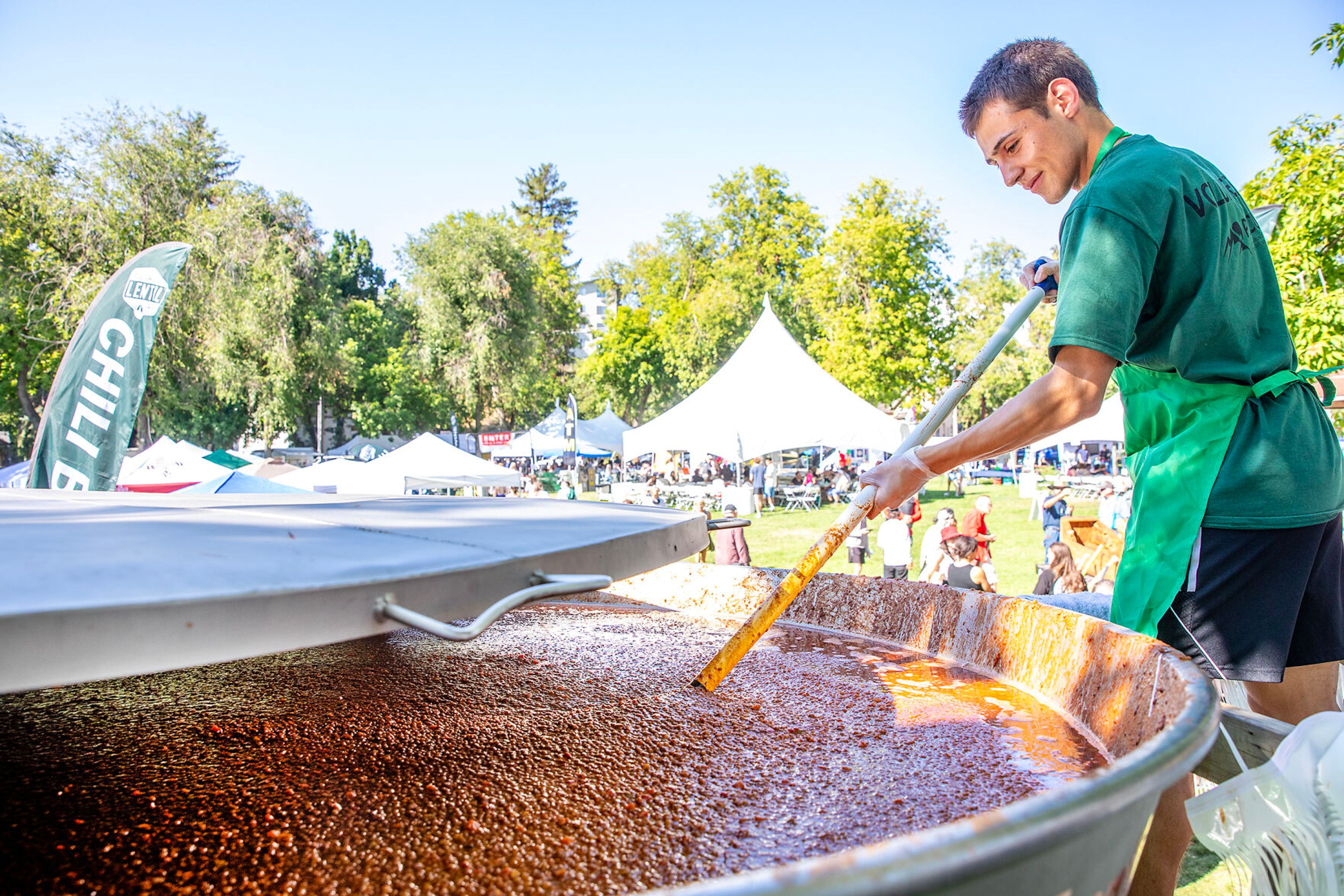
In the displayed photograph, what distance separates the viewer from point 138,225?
65.0ft

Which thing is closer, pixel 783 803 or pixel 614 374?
pixel 783 803

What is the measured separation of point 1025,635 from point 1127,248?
72 centimetres

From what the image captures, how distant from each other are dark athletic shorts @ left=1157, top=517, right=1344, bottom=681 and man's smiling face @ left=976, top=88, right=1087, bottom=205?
69cm

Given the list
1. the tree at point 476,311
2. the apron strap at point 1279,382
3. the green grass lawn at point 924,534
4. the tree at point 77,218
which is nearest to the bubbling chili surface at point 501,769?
the apron strap at point 1279,382

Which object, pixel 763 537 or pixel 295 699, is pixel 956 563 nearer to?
pixel 295 699

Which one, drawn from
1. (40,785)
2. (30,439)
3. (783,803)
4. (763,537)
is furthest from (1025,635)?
(30,439)

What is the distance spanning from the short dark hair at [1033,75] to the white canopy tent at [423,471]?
13.9 meters

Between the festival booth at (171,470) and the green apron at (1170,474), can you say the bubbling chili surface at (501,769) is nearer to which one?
the green apron at (1170,474)

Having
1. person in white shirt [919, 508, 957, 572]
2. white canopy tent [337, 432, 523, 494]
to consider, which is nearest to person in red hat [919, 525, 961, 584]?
person in white shirt [919, 508, 957, 572]

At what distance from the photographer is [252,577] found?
0.75 meters

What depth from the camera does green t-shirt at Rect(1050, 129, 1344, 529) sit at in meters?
1.21

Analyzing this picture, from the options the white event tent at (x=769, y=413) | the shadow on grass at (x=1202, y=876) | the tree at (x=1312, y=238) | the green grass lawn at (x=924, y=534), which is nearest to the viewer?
the shadow on grass at (x=1202, y=876)

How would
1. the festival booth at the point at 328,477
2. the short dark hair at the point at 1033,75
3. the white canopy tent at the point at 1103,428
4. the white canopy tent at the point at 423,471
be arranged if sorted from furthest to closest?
1. the white canopy tent at the point at 1103,428
2. the white canopy tent at the point at 423,471
3. the festival booth at the point at 328,477
4. the short dark hair at the point at 1033,75

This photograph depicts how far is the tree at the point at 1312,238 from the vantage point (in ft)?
21.2
